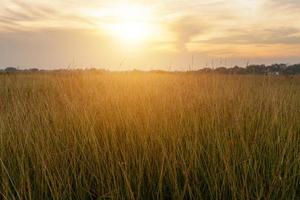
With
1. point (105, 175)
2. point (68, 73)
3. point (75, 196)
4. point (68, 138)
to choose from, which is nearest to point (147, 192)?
point (105, 175)

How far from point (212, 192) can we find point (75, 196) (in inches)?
35.7

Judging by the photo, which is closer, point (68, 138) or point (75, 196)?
point (75, 196)

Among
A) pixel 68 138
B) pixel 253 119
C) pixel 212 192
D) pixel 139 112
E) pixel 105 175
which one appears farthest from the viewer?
pixel 139 112

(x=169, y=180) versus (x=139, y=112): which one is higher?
(x=139, y=112)

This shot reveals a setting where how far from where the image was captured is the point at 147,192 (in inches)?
94.7

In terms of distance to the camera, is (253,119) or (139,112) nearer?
(253,119)

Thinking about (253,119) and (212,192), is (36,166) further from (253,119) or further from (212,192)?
(253,119)

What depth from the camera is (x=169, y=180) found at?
244 cm

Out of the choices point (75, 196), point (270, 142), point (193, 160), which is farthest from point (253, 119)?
point (75, 196)

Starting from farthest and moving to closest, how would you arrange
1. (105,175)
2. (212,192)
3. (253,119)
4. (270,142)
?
(253,119), (270,142), (105,175), (212,192)

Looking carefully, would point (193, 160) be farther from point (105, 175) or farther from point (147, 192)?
point (105, 175)

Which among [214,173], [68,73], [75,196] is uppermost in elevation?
[68,73]

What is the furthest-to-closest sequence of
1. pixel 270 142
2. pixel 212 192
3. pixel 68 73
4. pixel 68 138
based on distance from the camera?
pixel 68 73 → pixel 68 138 → pixel 270 142 → pixel 212 192

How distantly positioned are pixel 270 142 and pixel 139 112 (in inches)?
57.1
